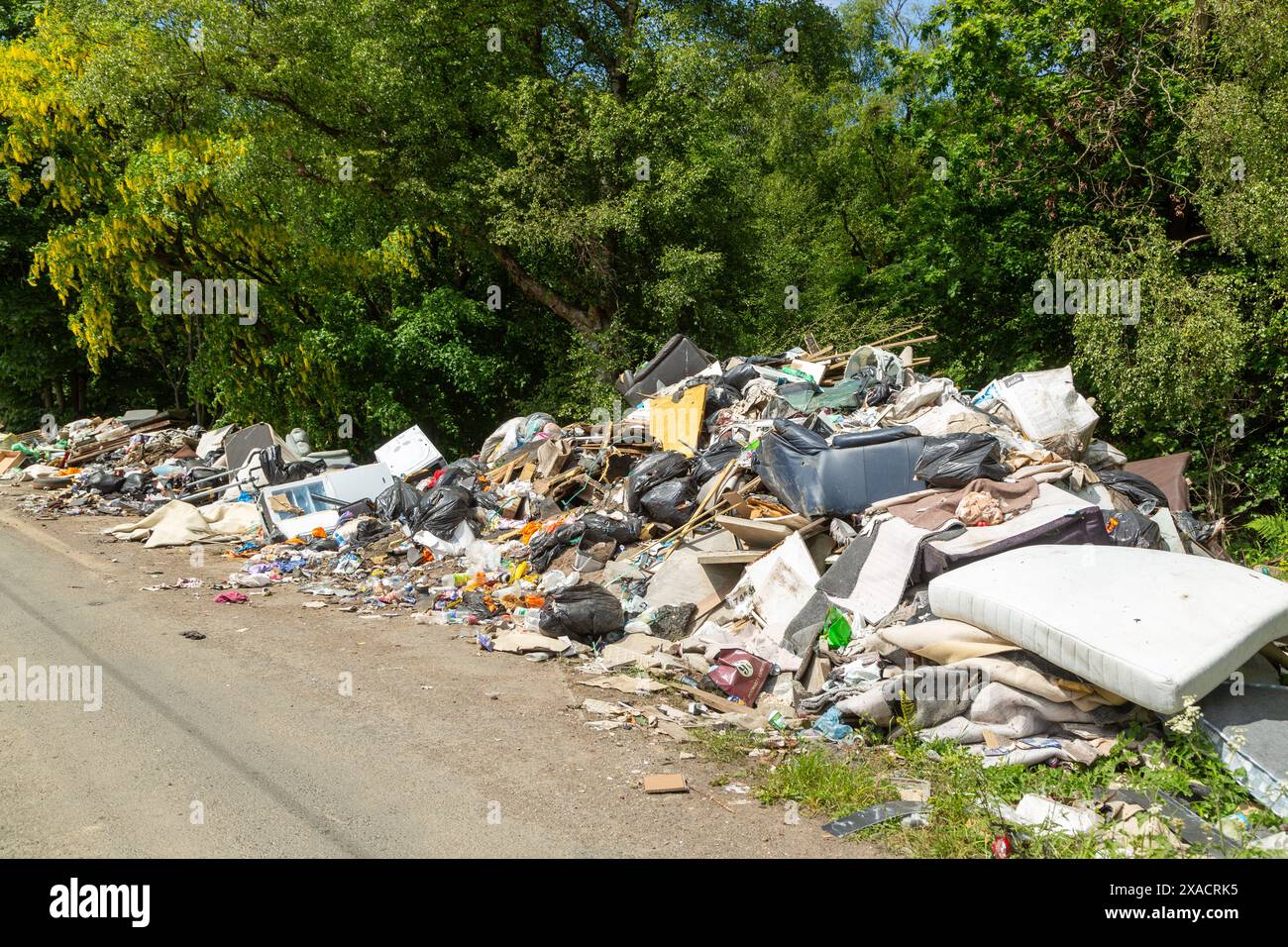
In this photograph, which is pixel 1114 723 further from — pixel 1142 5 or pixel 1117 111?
pixel 1142 5

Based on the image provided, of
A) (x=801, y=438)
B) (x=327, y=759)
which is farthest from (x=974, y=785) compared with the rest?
(x=801, y=438)

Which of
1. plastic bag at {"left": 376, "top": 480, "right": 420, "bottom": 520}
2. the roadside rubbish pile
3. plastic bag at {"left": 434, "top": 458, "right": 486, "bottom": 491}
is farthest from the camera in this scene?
plastic bag at {"left": 434, "top": 458, "right": 486, "bottom": 491}

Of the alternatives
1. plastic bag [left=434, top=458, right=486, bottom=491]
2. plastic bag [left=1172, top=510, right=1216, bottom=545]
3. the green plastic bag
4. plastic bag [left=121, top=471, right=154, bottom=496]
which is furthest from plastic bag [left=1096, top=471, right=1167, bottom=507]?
plastic bag [left=121, top=471, right=154, bottom=496]

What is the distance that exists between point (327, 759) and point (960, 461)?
4.91 metres

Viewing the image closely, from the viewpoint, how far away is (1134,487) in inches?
293

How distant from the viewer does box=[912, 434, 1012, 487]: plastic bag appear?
6.84m

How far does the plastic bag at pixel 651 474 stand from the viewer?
28.7 ft

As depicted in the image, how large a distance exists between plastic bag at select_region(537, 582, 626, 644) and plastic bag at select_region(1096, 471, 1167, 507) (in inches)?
167

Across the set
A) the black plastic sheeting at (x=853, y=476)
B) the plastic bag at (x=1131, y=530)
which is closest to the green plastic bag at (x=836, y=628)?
the black plastic sheeting at (x=853, y=476)

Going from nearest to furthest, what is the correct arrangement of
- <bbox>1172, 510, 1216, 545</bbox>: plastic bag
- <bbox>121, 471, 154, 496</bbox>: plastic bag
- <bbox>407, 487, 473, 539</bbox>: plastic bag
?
<bbox>1172, 510, 1216, 545</bbox>: plastic bag → <bbox>407, 487, 473, 539</bbox>: plastic bag → <bbox>121, 471, 154, 496</bbox>: plastic bag

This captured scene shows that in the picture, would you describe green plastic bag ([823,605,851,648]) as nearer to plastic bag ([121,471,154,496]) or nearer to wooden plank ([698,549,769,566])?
wooden plank ([698,549,769,566])

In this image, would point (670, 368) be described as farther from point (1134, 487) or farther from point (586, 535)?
point (1134, 487)

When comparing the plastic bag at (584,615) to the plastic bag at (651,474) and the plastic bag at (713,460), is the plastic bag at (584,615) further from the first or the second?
the plastic bag at (713,460)
